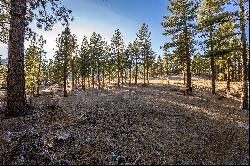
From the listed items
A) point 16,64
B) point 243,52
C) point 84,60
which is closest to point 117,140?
point 16,64

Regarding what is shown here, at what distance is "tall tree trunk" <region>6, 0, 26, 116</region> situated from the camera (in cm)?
1323

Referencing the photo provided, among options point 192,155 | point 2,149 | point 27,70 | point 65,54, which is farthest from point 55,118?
point 27,70

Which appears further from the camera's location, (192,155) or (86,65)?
(86,65)

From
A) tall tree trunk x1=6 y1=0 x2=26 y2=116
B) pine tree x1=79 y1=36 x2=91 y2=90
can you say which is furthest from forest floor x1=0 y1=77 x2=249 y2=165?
pine tree x1=79 y1=36 x2=91 y2=90

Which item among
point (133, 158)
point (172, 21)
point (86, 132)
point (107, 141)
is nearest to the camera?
point (133, 158)

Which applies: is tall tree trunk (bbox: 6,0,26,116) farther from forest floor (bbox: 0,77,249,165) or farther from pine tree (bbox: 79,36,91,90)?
pine tree (bbox: 79,36,91,90)

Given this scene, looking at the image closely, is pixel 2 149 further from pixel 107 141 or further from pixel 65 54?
pixel 65 54

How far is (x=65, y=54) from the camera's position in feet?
159

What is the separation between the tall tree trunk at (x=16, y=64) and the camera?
521 inches

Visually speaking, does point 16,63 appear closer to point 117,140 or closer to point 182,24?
point 117,140

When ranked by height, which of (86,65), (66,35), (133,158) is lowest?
(133,158)

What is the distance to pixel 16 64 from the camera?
13414 millimetres

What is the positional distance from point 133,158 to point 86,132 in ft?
9.34

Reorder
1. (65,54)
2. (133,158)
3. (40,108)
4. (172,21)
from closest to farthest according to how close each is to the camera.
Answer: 1. (133,158)
2. (40,108)
3. (172,21)
4. (65,54)
